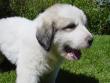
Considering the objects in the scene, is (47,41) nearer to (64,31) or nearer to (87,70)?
(64,31)

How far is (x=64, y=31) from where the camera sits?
544 centimetres

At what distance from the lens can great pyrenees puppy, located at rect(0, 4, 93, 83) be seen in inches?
214

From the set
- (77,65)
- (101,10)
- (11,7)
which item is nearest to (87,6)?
(101,10)

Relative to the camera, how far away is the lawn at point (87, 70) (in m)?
7.23

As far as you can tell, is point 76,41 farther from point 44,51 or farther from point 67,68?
point 67,68

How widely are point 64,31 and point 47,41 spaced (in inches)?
10.2

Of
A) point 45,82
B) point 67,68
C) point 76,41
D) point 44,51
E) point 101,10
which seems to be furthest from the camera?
point 101,10

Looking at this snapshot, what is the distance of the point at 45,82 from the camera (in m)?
6.57

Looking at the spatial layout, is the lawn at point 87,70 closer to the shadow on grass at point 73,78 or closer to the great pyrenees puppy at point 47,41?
the shadow on grass at point 73,78

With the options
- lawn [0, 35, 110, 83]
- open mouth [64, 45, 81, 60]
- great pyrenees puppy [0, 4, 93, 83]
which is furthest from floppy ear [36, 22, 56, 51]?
lawn [0, 35, 110, 83]

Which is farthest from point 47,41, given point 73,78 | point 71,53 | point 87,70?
point 87,70

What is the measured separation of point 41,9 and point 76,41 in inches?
212

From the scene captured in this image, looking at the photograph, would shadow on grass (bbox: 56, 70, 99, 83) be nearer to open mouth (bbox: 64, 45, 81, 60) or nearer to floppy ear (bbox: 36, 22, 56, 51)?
open mouth (bbox: 64, 45, 81, 60)

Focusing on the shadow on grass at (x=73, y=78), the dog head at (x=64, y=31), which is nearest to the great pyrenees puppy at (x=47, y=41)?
the dog head at (x=64, y=31)
